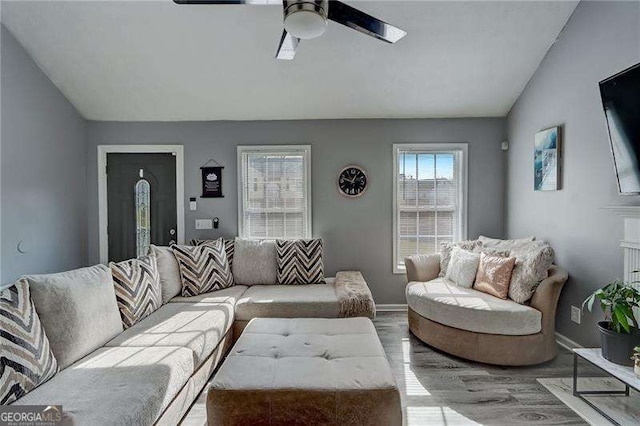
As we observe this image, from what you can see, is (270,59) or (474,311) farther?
(270,59)

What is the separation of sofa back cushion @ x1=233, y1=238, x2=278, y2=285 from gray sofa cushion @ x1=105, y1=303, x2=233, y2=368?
0.68m

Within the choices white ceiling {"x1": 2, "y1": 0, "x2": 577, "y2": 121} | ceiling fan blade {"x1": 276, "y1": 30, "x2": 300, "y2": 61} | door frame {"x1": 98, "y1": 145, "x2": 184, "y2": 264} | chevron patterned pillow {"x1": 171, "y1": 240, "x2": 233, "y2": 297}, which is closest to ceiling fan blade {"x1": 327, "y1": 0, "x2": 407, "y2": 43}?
ceiling fan blade {"x1": 276, "y1": 30, "x2": 300, "y2": 61}

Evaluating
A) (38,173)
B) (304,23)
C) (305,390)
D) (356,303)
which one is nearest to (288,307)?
(356,303)

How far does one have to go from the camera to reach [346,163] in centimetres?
416

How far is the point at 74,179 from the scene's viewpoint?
4.00 meters

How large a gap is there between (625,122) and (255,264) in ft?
11.1

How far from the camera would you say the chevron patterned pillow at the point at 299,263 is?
143 inches

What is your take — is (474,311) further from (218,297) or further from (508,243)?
(218,297)

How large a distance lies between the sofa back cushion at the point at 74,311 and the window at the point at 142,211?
2.09m

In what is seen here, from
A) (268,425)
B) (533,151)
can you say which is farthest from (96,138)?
(533,151)

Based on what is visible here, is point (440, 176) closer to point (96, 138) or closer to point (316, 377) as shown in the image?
point (316, 377)

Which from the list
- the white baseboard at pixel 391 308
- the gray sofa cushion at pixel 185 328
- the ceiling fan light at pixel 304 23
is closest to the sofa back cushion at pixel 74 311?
the gray sofa cushion at pixel 185 328

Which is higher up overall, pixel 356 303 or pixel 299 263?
pixel 299 263

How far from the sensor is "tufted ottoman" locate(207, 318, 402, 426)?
5.21ft
